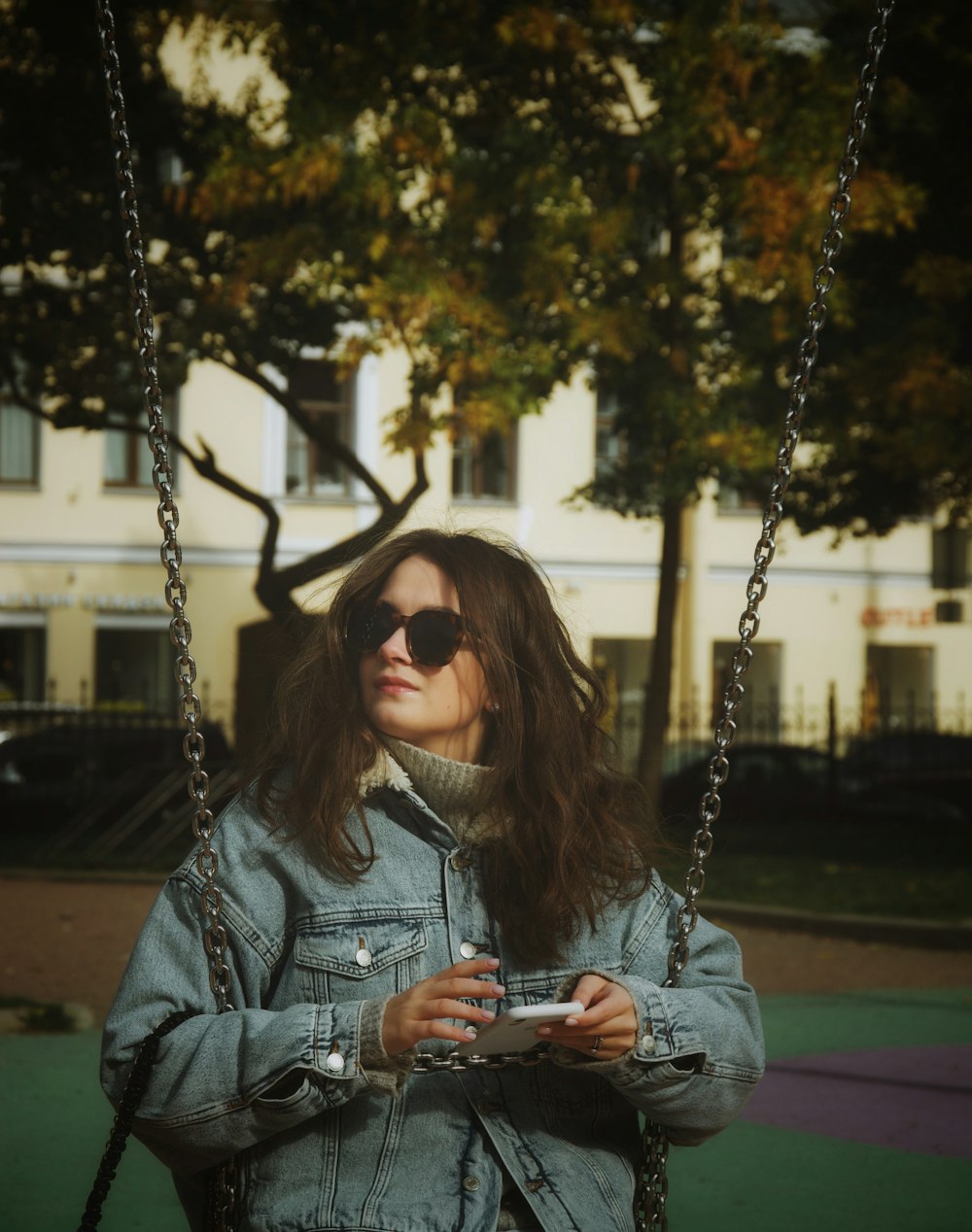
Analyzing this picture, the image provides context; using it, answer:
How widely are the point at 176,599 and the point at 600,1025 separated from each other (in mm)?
860

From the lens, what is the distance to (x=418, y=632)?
2365 mm

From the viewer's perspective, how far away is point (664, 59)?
40.1ft

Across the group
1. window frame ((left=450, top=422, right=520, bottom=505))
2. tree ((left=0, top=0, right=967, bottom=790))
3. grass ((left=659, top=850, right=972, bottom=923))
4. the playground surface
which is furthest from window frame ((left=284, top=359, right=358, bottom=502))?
the playground surface

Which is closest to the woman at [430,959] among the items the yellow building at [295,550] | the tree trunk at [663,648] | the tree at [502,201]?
the tree at [502,201]

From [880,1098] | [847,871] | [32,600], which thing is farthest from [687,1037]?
[32,600]

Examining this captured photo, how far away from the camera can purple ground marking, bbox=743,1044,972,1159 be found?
5.68 meters

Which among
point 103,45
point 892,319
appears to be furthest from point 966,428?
point 103,45

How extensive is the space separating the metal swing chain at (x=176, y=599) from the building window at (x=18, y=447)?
86.6 ft

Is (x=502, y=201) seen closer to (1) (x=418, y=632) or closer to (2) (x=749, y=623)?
(2) (x=749, y=623)

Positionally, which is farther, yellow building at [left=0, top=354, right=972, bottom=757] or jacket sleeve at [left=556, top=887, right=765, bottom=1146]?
yellow building at [left=0, top=354, right=972, bottom=757]

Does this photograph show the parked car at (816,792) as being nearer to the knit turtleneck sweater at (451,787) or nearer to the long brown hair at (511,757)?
the long brown hair at (511,757)

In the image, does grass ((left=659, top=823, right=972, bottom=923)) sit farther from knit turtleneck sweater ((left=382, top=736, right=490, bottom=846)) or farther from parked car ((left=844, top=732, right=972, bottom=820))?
knit turtleneck sweater ((left=382, top=736, right=490, bottom=846))

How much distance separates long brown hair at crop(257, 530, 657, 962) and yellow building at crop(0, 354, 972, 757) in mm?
23342

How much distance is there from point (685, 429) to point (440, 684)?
1107cm
